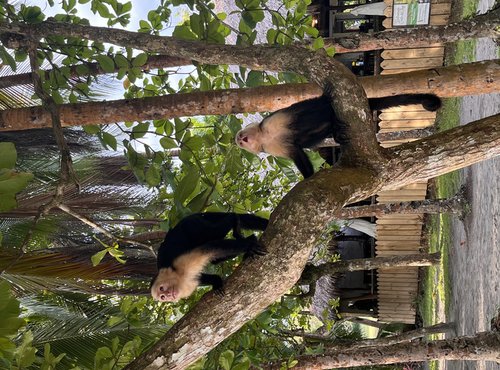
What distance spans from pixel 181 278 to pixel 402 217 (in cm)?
708

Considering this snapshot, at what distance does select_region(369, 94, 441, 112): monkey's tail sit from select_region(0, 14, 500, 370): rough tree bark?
80 centimetres

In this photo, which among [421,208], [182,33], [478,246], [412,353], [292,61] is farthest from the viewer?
[421,208]

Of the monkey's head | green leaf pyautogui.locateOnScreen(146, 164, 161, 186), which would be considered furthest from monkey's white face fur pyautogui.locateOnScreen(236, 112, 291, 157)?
the monkey's head

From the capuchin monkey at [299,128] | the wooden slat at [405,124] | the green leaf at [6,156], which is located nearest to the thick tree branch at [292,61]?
the capuchin monkey at [299,128]

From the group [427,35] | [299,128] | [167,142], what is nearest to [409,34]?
[427,35]

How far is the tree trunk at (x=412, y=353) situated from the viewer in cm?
396

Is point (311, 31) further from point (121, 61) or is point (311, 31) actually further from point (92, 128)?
point (92, 128)

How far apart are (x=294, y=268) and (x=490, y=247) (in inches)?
158

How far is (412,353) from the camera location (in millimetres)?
4289

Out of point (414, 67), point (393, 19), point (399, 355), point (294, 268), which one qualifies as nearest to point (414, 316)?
point (414, 67)

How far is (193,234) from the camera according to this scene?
11.0 feet

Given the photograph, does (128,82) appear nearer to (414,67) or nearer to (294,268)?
(294,268)

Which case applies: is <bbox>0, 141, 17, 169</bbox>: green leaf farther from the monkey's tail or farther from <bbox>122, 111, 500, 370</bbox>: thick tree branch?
the monkey's tail

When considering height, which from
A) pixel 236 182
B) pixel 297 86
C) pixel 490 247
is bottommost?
pixel 490 247
